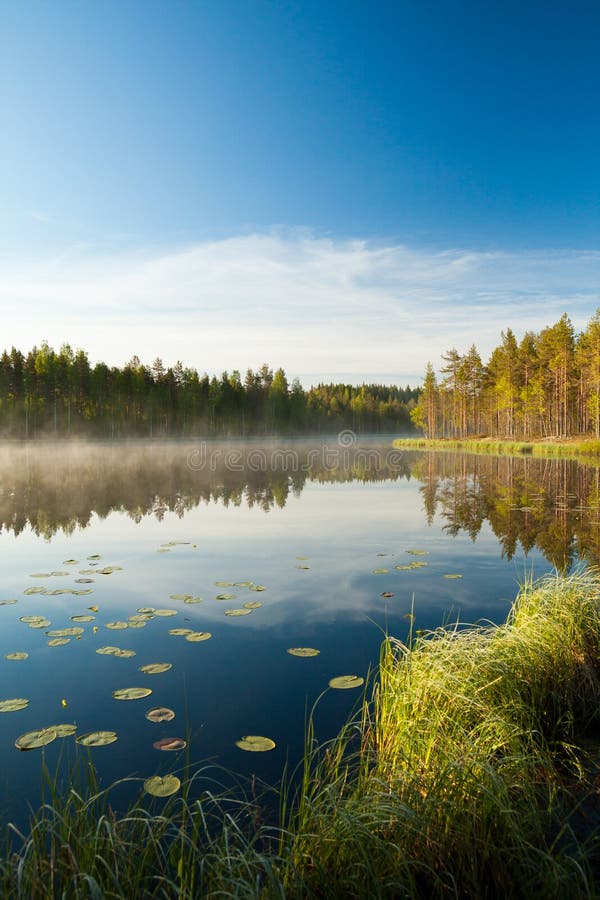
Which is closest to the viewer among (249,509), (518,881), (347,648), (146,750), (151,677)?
(518,881)

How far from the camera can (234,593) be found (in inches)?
389

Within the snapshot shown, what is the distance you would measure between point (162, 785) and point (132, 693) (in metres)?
1.86

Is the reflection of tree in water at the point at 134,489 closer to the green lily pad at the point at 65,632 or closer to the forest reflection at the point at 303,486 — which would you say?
the forest reflection at the point at 303,486

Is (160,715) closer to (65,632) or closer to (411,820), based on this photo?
(65,632)

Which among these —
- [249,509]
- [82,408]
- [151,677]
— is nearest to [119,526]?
[249,509]

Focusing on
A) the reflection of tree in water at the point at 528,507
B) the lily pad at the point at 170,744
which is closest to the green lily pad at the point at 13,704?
the lily pad at the point at 170,744

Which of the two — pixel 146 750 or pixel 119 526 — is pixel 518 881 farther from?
pixel 119 526

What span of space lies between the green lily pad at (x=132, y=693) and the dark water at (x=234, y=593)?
0.08 meters

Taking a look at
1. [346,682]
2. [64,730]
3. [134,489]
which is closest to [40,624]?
[64,730]

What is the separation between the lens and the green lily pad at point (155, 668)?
654cm

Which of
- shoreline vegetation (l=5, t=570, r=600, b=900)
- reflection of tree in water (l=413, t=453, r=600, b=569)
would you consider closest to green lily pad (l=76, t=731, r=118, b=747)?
shoreline vegetation (l=5, t=570, r=600, b=900)

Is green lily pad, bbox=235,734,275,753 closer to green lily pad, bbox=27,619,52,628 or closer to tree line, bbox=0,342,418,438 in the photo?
green lily pad, bbox=27,619,52,628

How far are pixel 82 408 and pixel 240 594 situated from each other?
87.0m

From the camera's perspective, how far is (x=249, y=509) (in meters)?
20.2
